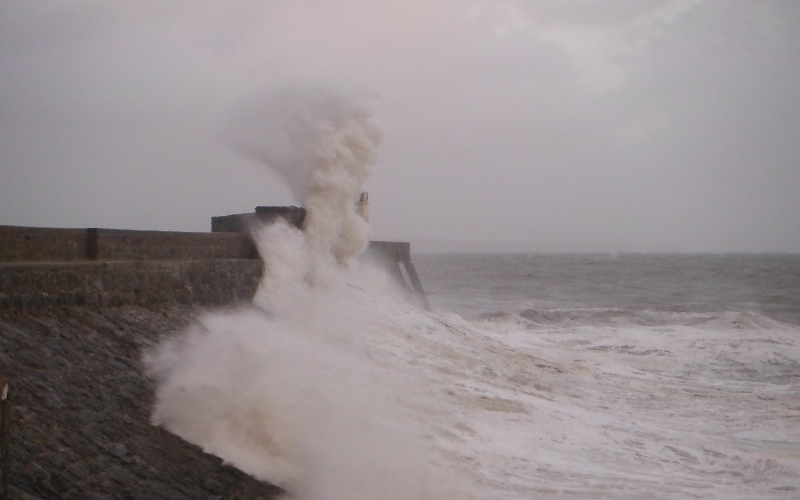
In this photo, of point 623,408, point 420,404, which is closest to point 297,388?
point 420,404

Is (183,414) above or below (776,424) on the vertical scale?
above

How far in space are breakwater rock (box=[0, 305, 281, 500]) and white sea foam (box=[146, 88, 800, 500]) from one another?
21 centimetres

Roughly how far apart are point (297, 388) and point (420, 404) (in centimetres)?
126

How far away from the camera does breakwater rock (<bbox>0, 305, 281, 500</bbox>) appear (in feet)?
12.9

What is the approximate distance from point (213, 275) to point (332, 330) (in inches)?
49.4

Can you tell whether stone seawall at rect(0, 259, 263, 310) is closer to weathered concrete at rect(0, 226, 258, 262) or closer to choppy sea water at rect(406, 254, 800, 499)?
weathered concrete at rect(0, 226, 258, 262)

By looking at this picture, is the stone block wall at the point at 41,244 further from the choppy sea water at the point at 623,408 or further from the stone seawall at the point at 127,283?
the choppy sea water at the point at 623,408

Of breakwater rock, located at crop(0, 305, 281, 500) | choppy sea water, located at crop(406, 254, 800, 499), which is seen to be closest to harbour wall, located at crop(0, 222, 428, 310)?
breakwater rock, located at crop(0, 305, 281, 500)

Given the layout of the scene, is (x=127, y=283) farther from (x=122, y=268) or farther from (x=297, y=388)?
(x=297, y=388)

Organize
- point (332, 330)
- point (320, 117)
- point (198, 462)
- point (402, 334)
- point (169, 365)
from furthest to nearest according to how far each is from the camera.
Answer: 1. point (320, 117)
2. point (402, 334)
3. point (332, 330)
4. point (169, 365)
5. point (198, 462)

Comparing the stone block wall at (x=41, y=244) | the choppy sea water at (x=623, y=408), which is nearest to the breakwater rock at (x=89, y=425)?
the stone block wall at (x=41, y=244)

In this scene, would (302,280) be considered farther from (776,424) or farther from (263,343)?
(776,424)

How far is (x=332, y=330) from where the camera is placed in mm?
7766

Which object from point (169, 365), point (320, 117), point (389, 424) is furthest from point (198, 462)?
point (320, 117)
